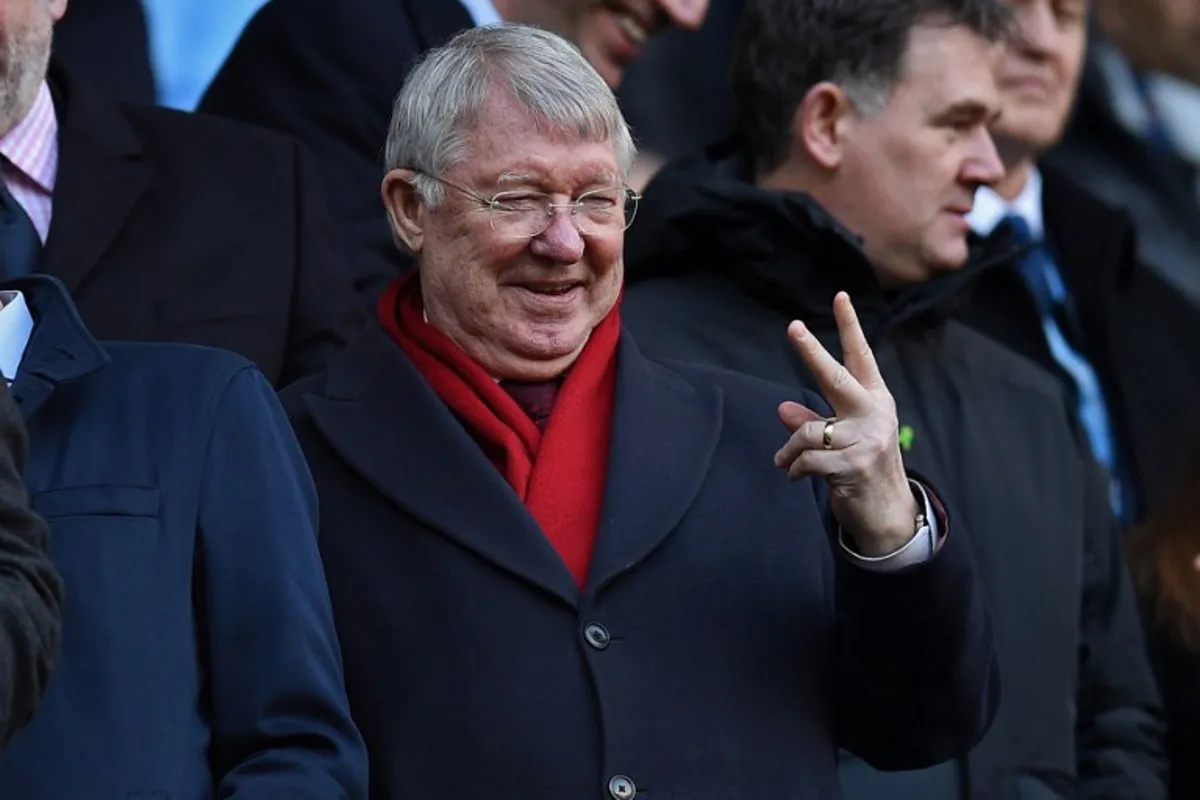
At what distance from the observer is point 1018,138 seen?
592cm

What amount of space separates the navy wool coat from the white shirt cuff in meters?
0.02

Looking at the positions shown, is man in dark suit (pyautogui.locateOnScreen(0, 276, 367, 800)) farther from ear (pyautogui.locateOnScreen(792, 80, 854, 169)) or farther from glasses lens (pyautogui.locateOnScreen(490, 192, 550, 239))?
ear (pyautogui.locateOnScreen(792, 80, 854, 169))

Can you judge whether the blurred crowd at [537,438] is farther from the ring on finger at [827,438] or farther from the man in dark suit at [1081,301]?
the man in dark suit at [1081,301]

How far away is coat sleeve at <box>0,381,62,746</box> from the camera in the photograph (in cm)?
235

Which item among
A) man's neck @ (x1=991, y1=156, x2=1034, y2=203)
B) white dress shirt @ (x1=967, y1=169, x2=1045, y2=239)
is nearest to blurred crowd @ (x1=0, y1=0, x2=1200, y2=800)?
white dress shirt @ (x1=967, y1=169, x2=1045, y2=239)

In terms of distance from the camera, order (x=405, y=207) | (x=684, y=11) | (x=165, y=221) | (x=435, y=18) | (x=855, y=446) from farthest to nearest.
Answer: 1. (x=684, y=11)
2. (x=435, y=18)
3. (x=165, y=221)
4. (x=405, y=207)
5. (x=855, y=446)

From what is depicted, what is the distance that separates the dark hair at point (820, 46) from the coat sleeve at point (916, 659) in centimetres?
148

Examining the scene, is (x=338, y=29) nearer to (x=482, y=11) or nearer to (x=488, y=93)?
(x=482, y=11)

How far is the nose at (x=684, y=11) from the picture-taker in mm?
5219

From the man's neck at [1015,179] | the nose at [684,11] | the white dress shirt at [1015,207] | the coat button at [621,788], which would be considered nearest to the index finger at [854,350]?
the coat button at [621,788]

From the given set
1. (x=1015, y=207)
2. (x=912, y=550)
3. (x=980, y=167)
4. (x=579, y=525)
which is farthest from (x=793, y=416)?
(x=1015, y=207)

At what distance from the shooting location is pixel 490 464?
3.55 metres

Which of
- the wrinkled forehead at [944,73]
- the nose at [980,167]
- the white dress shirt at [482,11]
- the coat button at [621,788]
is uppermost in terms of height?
the white dress shirt at [482,11]

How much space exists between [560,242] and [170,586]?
0.81m
